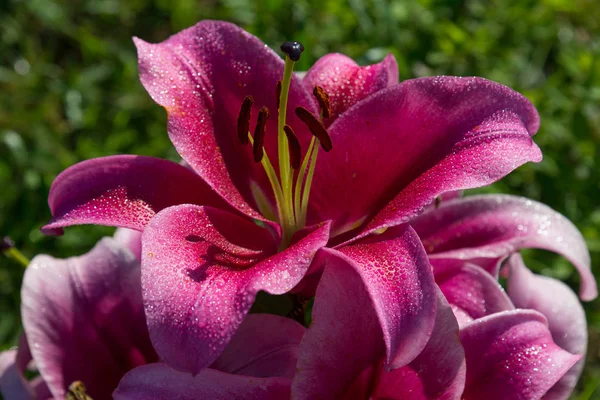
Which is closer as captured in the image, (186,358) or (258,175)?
(186,358)

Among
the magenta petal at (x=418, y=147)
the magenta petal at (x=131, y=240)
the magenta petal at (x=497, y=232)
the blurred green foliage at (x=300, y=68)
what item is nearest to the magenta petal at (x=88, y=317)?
the magenta petal at (x=131, y=240)

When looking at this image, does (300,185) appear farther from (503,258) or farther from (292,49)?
(503,258)

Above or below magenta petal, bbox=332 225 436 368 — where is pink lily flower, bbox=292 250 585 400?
below

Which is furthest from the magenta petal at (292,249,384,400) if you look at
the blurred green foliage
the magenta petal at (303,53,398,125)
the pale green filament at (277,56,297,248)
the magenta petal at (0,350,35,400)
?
the blurred green foliage

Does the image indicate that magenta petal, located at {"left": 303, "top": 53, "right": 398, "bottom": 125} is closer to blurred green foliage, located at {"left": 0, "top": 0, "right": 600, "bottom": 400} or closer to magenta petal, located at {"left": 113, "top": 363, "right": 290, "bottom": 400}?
magenta petal, located at {"left": 113, "top": 363, "right": 290, "bottom": 400}

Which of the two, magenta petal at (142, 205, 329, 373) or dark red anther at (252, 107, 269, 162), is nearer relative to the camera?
magenta petal at (142, 205, 329, 373)

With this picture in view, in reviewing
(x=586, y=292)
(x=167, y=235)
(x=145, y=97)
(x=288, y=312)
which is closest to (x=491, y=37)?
(x=145, y=97)

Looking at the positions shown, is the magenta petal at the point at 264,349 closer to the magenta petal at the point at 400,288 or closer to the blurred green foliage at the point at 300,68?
the magenta petal at the point at 400,288

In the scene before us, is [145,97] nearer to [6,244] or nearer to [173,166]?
[6,244]
